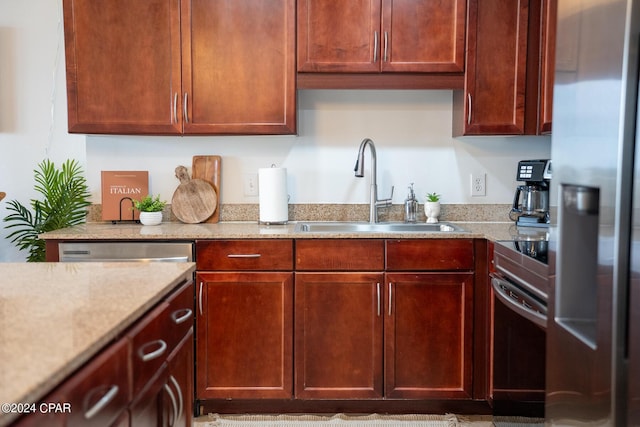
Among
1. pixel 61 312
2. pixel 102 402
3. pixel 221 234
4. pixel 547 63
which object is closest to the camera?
pixel 102 402

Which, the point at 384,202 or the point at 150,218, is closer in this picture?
the point at 150,218

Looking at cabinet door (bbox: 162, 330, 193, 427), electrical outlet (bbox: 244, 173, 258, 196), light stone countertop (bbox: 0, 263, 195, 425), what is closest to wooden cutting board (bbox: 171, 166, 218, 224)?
electrical outlet (bbox: 244, 173, 258, 196)

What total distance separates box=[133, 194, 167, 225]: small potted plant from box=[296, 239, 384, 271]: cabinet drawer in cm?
84

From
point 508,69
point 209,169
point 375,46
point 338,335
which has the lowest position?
point 338,335

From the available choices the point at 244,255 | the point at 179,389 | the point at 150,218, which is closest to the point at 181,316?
the point at 179,389

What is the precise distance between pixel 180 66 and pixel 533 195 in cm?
184

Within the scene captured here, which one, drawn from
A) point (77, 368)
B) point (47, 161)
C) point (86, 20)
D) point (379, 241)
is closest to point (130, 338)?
point (77, 368)

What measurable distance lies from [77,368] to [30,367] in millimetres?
87

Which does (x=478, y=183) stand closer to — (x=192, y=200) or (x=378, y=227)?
(x=378, y=227)

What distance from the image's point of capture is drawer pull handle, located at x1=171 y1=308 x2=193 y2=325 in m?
1.35

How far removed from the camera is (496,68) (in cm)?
258

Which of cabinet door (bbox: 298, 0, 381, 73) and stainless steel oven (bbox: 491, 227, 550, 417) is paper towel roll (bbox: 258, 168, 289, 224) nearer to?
cabinet door (bbox: 298, 0, 381, 73)

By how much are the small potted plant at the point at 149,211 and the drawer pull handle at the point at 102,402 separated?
1.87 m

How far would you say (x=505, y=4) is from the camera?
8.37ft
